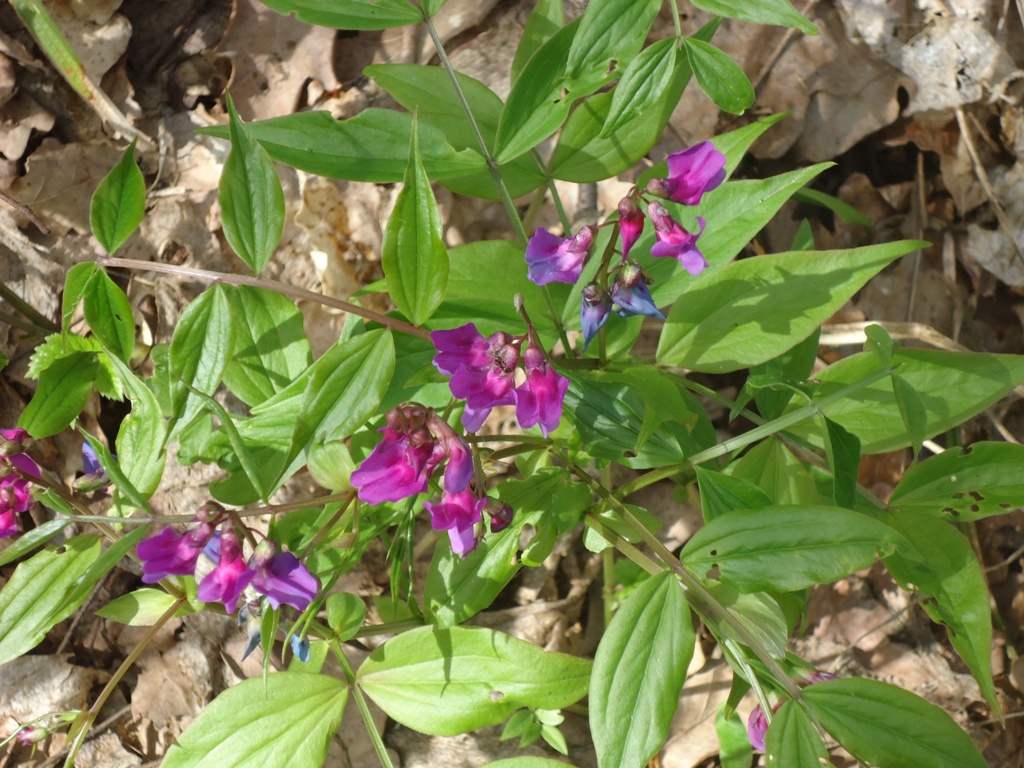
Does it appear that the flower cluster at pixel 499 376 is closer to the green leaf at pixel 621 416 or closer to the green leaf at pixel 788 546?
the green leaf at pixel 621 416

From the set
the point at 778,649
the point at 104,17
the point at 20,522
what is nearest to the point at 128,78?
the point at 104,17

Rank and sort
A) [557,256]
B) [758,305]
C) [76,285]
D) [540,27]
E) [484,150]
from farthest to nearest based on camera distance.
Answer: [540,27] → [484,150] → [758,305] → [76,285] → [557,256]

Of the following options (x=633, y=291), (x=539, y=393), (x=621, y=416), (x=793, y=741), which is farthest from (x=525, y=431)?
(x=793, y=741)

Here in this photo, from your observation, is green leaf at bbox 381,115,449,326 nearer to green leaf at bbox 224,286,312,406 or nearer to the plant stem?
the plant stem

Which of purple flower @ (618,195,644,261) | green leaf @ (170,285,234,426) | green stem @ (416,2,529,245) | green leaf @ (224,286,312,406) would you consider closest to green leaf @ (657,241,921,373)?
purple flower @ (618,195,644,261)

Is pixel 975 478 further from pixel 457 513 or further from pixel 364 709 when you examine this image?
pixel 364 709

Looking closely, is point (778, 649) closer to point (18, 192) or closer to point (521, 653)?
point (521, 653)
